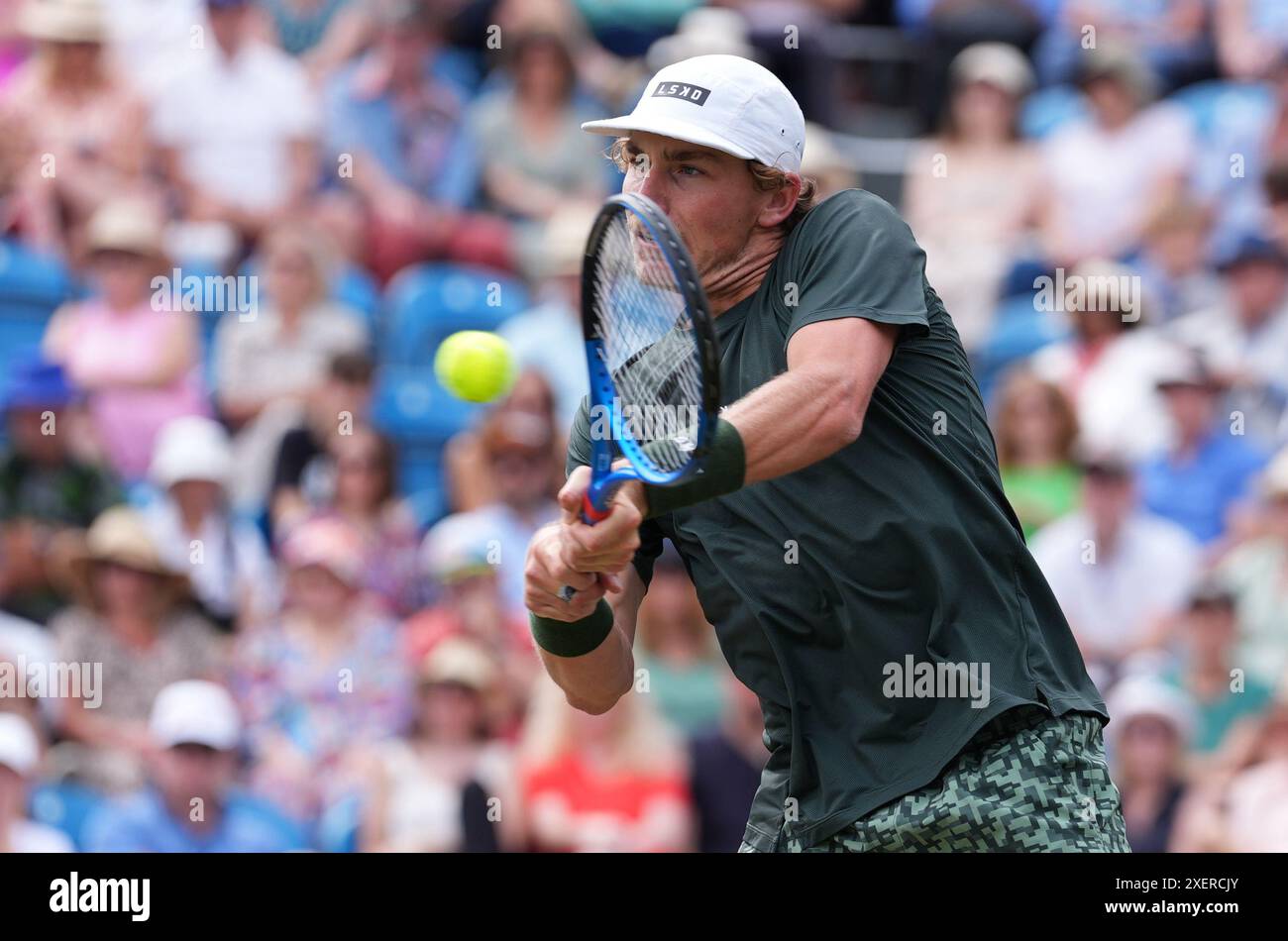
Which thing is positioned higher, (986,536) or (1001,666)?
(986,536)

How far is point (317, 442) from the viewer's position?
7.55 metres

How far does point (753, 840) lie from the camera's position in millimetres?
3514

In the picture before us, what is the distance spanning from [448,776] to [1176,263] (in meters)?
3.67

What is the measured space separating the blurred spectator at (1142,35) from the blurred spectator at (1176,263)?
88 cm

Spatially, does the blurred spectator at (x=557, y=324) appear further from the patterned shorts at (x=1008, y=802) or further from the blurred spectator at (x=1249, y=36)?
the patterned shorts at (x=1008, y=802)

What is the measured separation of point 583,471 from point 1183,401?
486cm

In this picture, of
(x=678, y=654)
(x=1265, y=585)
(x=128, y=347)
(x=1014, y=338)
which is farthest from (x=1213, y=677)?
(x=128, y=347)

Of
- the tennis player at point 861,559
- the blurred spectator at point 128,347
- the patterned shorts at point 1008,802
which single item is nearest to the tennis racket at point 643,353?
the tennis player at point 861,559

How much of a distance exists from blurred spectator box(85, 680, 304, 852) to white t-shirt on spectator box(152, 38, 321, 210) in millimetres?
2519

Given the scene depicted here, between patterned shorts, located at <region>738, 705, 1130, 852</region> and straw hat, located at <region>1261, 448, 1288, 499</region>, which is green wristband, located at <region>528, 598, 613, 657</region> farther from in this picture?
straw hat, located at <region>1261, 448, 1288, 499</region>

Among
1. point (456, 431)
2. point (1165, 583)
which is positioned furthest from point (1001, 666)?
point (456, 431)

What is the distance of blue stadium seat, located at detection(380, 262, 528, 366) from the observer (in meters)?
8.00

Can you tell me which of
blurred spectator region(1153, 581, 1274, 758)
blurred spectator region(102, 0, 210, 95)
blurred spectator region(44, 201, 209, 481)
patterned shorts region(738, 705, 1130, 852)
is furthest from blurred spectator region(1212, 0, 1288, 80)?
patterned shorts region(738, 705, 1130, 852)

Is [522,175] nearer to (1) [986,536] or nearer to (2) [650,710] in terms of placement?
(2) [650,710]
